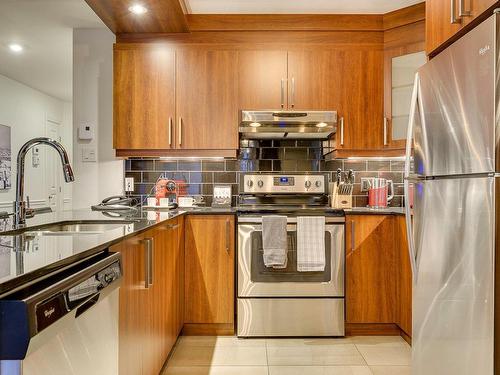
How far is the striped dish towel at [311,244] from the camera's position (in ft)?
8.94

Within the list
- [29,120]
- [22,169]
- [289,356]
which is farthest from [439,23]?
[29,120]

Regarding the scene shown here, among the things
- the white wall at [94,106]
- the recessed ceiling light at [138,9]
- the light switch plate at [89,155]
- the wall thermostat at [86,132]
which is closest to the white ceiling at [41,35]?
the white wall at [94,106]

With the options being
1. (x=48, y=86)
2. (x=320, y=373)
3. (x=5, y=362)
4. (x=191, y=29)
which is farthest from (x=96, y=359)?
(x=48, y=86)

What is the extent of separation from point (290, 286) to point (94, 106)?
2090 mm

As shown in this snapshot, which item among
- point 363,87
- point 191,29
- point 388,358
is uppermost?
A: point 191,29

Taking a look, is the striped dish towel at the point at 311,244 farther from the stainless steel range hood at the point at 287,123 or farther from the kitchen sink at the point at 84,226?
the kitchen sink at the point at 84,226

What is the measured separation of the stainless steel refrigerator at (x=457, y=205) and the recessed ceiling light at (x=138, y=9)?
1.82 m

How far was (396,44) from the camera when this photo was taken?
118 inches

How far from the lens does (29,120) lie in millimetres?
5277

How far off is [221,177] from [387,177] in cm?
138

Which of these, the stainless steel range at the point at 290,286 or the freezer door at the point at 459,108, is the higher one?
the freezer door at the point at 459,108

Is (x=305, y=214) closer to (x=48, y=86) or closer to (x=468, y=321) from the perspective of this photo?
(x=468, y=321)

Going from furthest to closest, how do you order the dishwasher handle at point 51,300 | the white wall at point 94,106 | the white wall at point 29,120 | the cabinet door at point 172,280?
the white wall at point 29,120 → the white wall at point 94,106 → the cabinet door at point 172,280 → the dishwasher handle at point 51,300

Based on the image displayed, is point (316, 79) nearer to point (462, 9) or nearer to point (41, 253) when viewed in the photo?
point (462, 9)
